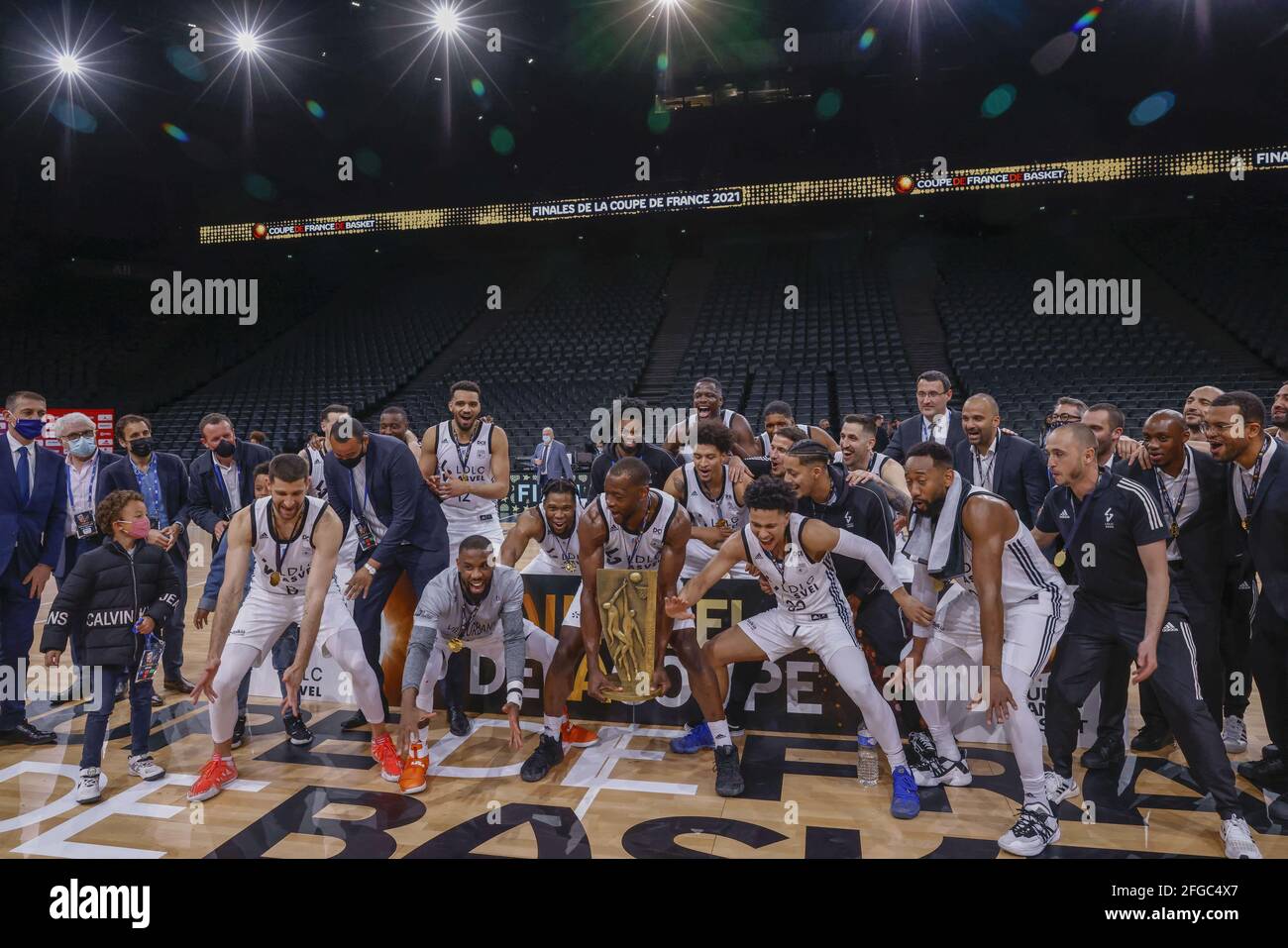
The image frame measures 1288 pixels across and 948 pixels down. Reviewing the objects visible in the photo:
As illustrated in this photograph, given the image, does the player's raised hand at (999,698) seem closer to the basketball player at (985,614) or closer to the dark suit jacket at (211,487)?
the basketball player at (985,614)

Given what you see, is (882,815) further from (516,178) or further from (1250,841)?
(516,178)

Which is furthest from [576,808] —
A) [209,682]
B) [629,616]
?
[209,682]

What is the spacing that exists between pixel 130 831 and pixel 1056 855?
4.03 m

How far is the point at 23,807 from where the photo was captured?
137 inches

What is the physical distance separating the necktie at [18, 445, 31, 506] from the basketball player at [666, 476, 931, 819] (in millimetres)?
4023

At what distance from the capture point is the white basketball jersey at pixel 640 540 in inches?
160

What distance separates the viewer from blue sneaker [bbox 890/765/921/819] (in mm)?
3410

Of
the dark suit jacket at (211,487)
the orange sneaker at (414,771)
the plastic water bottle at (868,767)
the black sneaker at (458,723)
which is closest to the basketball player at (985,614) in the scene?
the plastic water bottle at (868,767)

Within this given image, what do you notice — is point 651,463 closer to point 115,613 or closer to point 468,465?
point 468,465

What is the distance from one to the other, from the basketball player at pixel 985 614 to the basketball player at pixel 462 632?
206cm

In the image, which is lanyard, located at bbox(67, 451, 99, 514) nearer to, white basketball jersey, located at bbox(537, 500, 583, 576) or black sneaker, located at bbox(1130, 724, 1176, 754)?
white basketball jersey, located at bbox(537, 500, 583, 576)

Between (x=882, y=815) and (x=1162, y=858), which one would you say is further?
(x=882, y=815)
